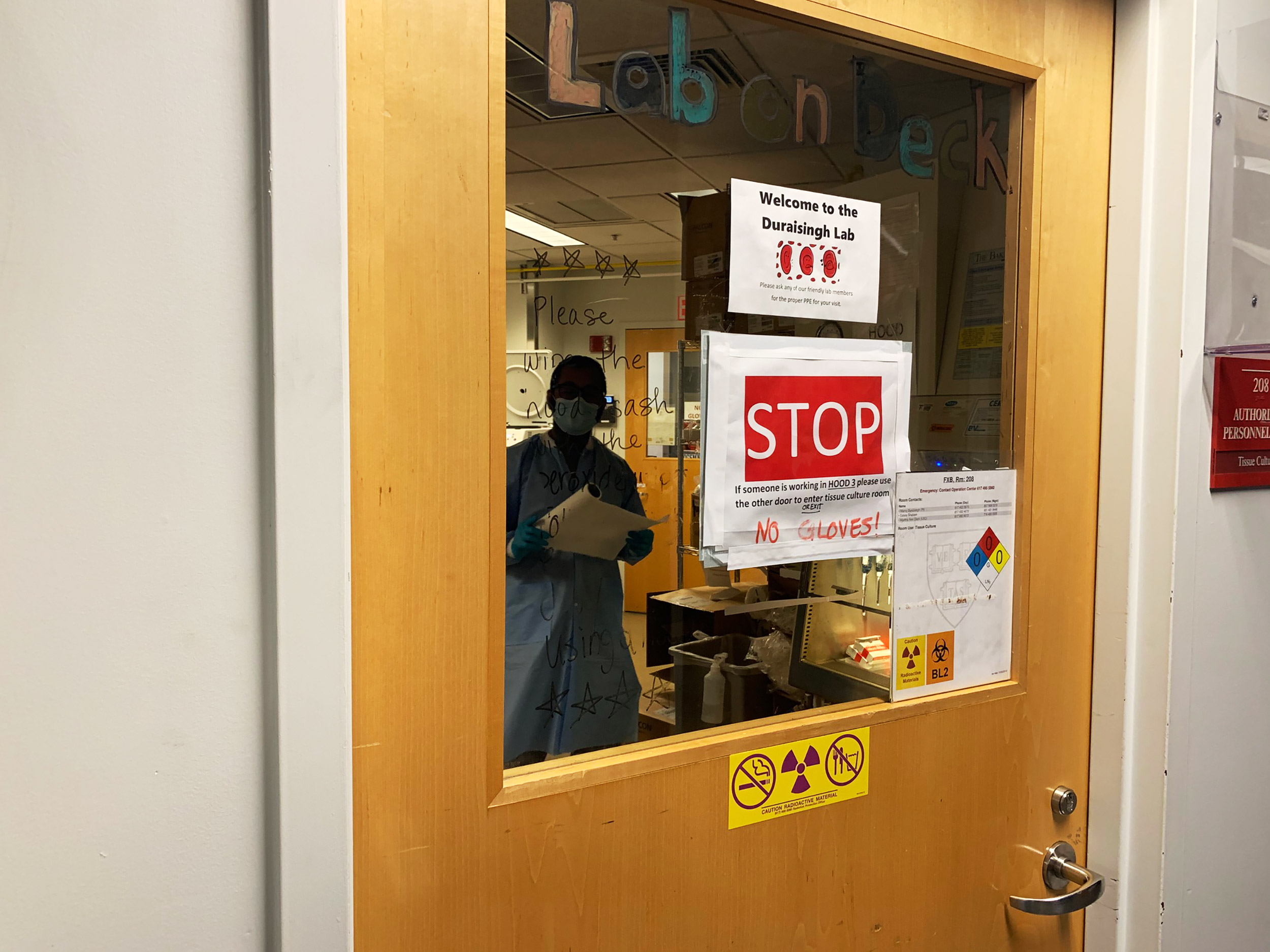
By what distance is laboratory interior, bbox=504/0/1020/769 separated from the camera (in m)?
0.84

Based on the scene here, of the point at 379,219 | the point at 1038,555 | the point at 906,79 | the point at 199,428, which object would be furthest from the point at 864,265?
the point at 199,428

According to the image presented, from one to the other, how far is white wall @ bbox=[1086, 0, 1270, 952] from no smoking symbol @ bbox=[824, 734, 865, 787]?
42 centimetres

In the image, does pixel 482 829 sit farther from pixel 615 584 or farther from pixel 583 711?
pixel 615 584

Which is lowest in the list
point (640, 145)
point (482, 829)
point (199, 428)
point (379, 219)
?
point (482, 829)

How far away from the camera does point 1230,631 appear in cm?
125

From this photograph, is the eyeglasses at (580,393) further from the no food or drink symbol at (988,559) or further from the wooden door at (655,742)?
the no food or drink symbol at (988,559)

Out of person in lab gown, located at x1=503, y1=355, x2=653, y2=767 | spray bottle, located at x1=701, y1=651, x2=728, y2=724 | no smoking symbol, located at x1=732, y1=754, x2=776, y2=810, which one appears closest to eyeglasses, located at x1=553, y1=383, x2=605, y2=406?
person in lab gown, located at x1=503, y1=355, x2=653, y2=767

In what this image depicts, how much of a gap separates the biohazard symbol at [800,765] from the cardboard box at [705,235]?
1.83 ft

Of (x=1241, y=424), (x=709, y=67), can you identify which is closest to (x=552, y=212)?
(x=709, y=67)

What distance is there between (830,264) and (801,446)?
21 centimetres

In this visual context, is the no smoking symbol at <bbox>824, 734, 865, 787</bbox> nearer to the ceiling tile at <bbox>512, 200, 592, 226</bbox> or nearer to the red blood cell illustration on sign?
the red blood cell illustration on sign

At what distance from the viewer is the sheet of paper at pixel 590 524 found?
2.89ft

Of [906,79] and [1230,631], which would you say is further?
[1230,631]

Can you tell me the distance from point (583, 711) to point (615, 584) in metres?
0.14
